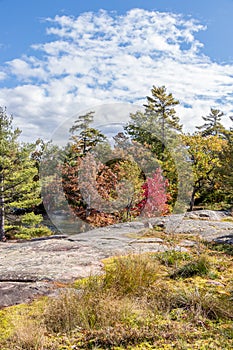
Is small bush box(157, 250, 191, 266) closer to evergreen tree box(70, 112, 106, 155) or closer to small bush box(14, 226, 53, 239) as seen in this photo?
evergreen tree box(70, 112, 106, 155)

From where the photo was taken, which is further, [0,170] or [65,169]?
[0,170]

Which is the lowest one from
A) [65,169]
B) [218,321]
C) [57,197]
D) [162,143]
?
[218,321]

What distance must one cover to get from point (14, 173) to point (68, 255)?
11.1 metres

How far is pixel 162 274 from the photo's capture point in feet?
11.2

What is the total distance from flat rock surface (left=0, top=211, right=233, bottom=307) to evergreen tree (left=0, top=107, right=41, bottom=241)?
842 cm

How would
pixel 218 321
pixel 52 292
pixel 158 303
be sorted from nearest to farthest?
pixel 218 321
pixel 158 303
pixel 52 292

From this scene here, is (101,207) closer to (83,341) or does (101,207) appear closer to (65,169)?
(65,169)

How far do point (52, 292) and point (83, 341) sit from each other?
844mm

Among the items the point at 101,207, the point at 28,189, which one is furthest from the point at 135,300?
the point at 28,189

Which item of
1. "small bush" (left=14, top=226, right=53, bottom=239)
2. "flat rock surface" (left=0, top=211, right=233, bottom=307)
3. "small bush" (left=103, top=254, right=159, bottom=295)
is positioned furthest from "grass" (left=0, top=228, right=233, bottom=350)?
"small bush" (left=14, top=226, right=53, bottom=239)

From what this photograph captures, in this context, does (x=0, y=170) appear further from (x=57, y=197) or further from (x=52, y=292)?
(x=52, y=292)

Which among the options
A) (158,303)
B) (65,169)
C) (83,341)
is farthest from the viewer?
(65,169)

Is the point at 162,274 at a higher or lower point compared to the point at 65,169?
lower

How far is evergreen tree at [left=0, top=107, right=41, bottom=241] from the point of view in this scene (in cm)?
1438
